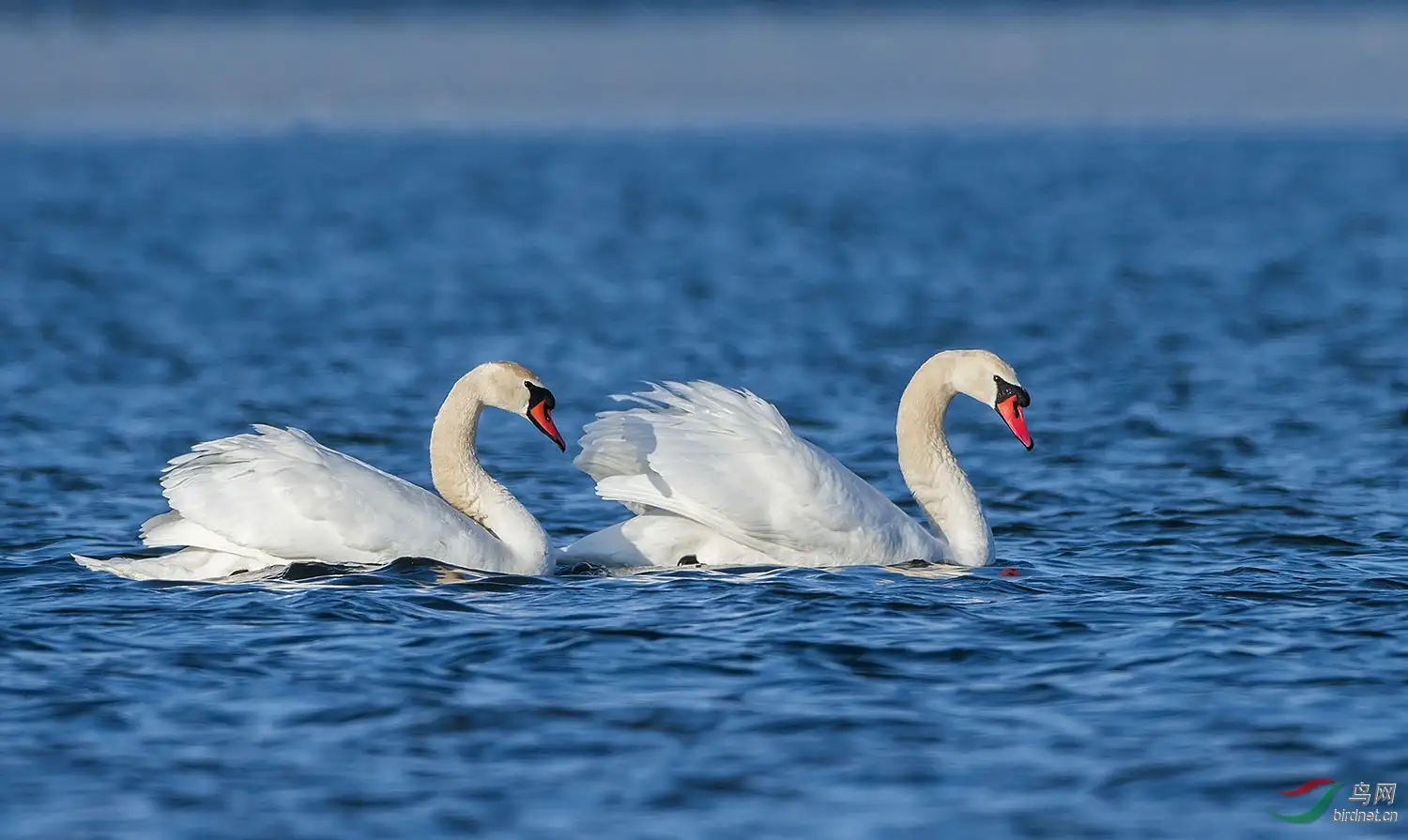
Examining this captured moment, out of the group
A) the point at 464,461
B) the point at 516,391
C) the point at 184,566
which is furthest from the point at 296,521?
the point at 516,391

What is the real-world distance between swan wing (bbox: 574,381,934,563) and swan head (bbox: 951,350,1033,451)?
0.98m

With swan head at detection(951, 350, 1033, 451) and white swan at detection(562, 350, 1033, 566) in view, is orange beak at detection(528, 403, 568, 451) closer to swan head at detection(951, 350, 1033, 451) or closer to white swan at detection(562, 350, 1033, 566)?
white swan at detection(562, 350, 1033, 566)

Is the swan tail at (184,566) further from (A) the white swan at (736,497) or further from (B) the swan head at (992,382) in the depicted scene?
(B) the swan head at (992,382)

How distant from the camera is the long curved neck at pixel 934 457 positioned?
1299 centimetres

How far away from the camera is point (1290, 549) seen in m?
13.3

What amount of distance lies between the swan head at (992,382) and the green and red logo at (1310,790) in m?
4.64

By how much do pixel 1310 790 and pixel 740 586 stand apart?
4080 millimetres

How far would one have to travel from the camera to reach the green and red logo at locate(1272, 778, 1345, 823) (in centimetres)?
812

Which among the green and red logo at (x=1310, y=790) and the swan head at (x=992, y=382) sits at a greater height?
the swan head at (x=992, y=382)

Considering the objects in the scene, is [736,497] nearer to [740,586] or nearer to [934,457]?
[740,586]

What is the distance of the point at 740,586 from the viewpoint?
1182cm

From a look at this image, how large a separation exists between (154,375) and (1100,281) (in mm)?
15442

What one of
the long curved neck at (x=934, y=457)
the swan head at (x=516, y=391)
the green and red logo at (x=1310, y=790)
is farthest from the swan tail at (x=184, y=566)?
the green and red logo at (x=1310, y=790)

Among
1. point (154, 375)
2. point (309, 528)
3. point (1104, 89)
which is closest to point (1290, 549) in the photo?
point (309, 528)
